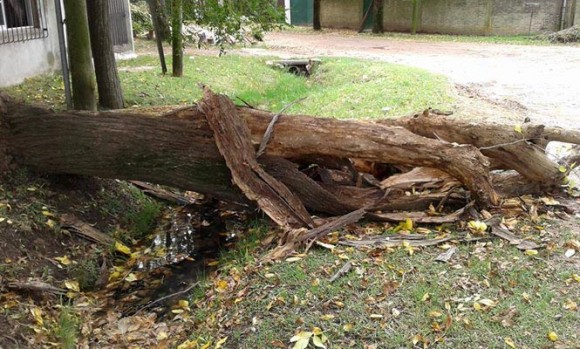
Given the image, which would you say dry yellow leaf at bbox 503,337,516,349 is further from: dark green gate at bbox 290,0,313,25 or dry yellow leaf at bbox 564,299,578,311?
dark green gate at bbox 290,0,313,25

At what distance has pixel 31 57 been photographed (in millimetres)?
11055

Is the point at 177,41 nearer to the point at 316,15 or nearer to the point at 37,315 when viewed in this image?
the point at 37,315

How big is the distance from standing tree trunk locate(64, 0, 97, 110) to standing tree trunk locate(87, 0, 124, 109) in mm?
876

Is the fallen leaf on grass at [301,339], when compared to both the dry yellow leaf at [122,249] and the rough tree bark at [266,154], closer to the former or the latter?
the rough tree bark at [266,154]

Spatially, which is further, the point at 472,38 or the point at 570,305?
the point at 472,38

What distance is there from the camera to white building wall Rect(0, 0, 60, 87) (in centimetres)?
1029

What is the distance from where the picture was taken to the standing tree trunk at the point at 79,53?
743 cm

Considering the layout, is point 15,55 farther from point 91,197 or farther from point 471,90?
point 471,90

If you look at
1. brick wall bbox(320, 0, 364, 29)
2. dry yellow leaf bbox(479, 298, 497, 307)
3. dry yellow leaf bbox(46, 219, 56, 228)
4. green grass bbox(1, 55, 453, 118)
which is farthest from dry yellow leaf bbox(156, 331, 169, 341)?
brick wall bbox(320, 0, 364, 29)

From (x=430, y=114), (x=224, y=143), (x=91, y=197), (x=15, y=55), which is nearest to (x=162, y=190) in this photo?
(x=91, y=197)

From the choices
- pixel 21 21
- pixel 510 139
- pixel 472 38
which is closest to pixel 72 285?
pixel 510 139

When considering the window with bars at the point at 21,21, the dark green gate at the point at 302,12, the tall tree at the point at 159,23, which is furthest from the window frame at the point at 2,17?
the dark green gate at the point at 302,12

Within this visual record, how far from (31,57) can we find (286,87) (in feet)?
16.9

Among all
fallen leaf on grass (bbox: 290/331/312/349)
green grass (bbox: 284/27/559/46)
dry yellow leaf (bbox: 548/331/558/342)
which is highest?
green grass (bbox: 284/27/559/46)
